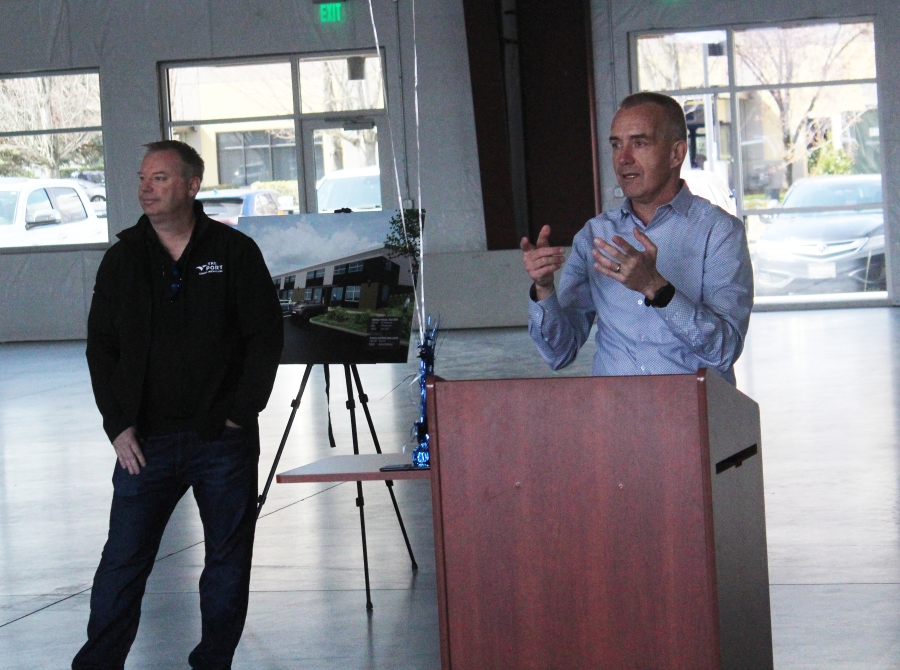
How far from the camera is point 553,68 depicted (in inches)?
512

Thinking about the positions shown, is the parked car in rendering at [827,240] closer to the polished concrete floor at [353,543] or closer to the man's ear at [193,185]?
the polished concrete floor at [353,543]

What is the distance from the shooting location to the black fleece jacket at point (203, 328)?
291 centimetres

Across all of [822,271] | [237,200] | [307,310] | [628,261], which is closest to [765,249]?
[822,271]

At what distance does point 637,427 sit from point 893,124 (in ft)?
40.5

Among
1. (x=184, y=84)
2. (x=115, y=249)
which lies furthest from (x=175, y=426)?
(x=184, y=84)

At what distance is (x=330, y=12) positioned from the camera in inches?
536

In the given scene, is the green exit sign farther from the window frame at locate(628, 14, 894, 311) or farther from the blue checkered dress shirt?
the blue checkered dress shirt

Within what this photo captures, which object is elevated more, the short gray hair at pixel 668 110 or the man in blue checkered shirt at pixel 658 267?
the short gray hair at pixel 668 110

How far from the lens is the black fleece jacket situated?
2.91 m

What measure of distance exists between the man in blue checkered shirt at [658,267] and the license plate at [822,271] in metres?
11.4

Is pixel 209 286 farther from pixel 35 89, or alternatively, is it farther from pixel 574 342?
pixel 35 89

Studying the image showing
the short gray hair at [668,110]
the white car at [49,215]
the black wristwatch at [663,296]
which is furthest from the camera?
the white car at [49,215]

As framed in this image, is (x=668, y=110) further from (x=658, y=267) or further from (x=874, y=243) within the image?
(x=874, y=243)

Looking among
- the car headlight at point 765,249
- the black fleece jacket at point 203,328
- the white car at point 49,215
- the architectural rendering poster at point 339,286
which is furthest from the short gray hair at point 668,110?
the white car at point 49,215
